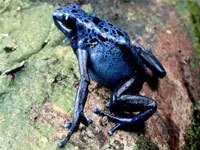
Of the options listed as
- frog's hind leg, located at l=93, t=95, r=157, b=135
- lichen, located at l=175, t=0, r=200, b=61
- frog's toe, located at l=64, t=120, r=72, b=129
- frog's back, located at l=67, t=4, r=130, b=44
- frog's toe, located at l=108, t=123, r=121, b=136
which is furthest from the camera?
lichen, located at l=175, t=0, r=200, b=61

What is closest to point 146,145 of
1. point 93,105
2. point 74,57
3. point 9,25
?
point 93,105

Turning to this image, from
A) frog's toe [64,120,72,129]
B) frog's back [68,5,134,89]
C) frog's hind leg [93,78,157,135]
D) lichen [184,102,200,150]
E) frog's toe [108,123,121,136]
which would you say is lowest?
lichen [184,102,200,150]

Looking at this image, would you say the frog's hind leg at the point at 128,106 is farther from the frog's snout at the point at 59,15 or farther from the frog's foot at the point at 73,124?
the frog's snout at the point at 59,15

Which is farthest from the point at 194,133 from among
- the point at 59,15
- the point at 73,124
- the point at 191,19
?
the point at 59,15

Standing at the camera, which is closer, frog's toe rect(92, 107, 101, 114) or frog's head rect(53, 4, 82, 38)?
frog's toe rect(92, 107, 101, 114)

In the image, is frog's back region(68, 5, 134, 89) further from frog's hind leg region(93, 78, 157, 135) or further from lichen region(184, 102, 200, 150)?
lichen region(184, 102, 200, 150)

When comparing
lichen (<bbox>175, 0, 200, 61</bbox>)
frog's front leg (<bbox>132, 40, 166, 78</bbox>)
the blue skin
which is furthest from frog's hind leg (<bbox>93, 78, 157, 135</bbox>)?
lichen (<bbox>175, 0, 200, 61</bbox>)

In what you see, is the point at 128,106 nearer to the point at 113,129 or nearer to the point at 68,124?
the point at 113,129

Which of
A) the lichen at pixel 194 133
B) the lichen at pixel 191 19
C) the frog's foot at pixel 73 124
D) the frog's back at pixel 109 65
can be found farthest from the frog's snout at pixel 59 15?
the lichen at pixel 191 19
